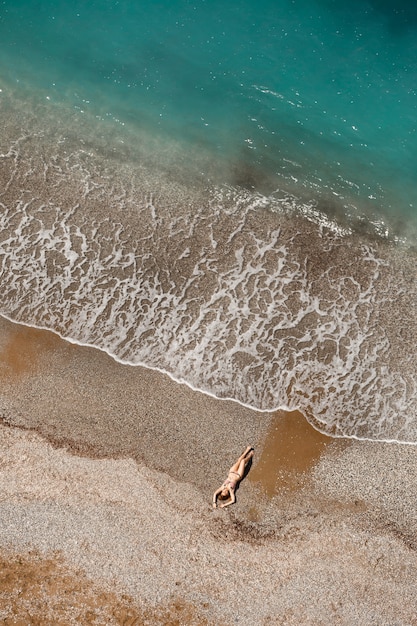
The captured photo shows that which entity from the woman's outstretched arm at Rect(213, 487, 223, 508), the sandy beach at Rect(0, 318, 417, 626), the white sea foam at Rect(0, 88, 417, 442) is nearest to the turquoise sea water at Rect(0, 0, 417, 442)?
the white sea foam at Rect(0, 88, 417, 442)

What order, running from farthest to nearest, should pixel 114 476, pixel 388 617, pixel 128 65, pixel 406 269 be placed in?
pixel 128 65 < pixel 406 269 < pixel 114 476 < pixel 388 617

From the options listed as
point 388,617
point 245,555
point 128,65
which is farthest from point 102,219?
point 388,617

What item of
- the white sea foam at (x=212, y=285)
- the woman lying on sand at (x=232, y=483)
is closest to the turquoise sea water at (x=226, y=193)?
the white sea foam at (x=212, y=285)

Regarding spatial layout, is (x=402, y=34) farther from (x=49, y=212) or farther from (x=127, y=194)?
(x=49, y=212)

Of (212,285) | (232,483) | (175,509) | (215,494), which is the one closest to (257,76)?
(212,285)

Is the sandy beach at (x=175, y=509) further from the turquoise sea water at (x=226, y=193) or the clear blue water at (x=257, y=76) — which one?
the clear blue water at (x=257, y=76)
